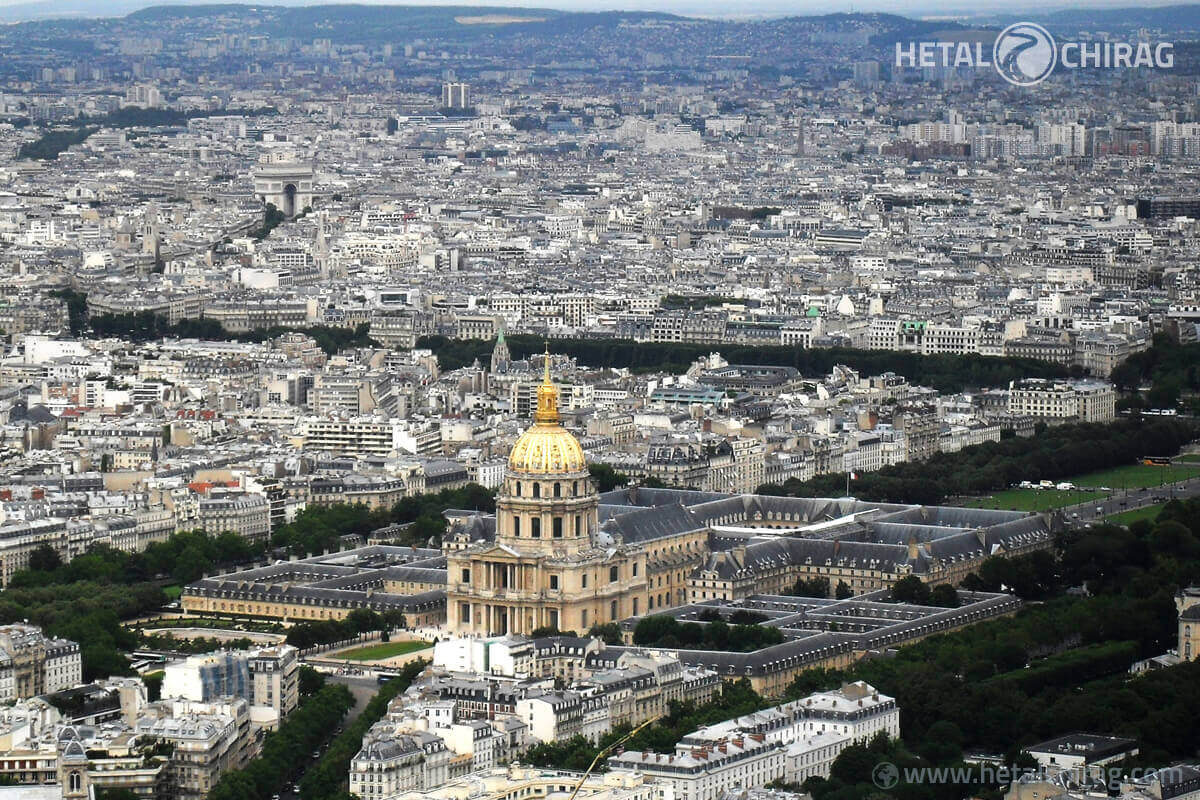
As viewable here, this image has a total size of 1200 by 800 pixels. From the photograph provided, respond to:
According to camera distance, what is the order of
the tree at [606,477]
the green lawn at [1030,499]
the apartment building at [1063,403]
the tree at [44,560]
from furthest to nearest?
the apartment building at [1063,403] < the green lawn at [1030,499] < the tree at [606,477] < the tree at [44,560]

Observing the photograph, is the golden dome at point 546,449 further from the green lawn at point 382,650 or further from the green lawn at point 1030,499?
the green lawn at point 1030,499

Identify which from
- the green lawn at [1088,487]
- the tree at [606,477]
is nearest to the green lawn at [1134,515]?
the green lawn at [1088,487]

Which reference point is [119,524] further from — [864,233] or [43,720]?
[864,233]

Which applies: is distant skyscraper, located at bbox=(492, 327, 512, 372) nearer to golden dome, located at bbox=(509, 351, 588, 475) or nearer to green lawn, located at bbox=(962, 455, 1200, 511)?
green lawn, located at bbox=(962, 455, 1200, 511)

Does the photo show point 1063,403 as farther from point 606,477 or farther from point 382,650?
point 382,650

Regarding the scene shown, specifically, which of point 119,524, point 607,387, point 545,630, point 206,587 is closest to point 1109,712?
point 545,630

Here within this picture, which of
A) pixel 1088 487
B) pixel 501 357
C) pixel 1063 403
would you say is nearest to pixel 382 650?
pixel 1088 487

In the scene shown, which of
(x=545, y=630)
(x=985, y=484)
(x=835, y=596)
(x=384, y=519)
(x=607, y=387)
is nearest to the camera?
(x=545, y=630)
